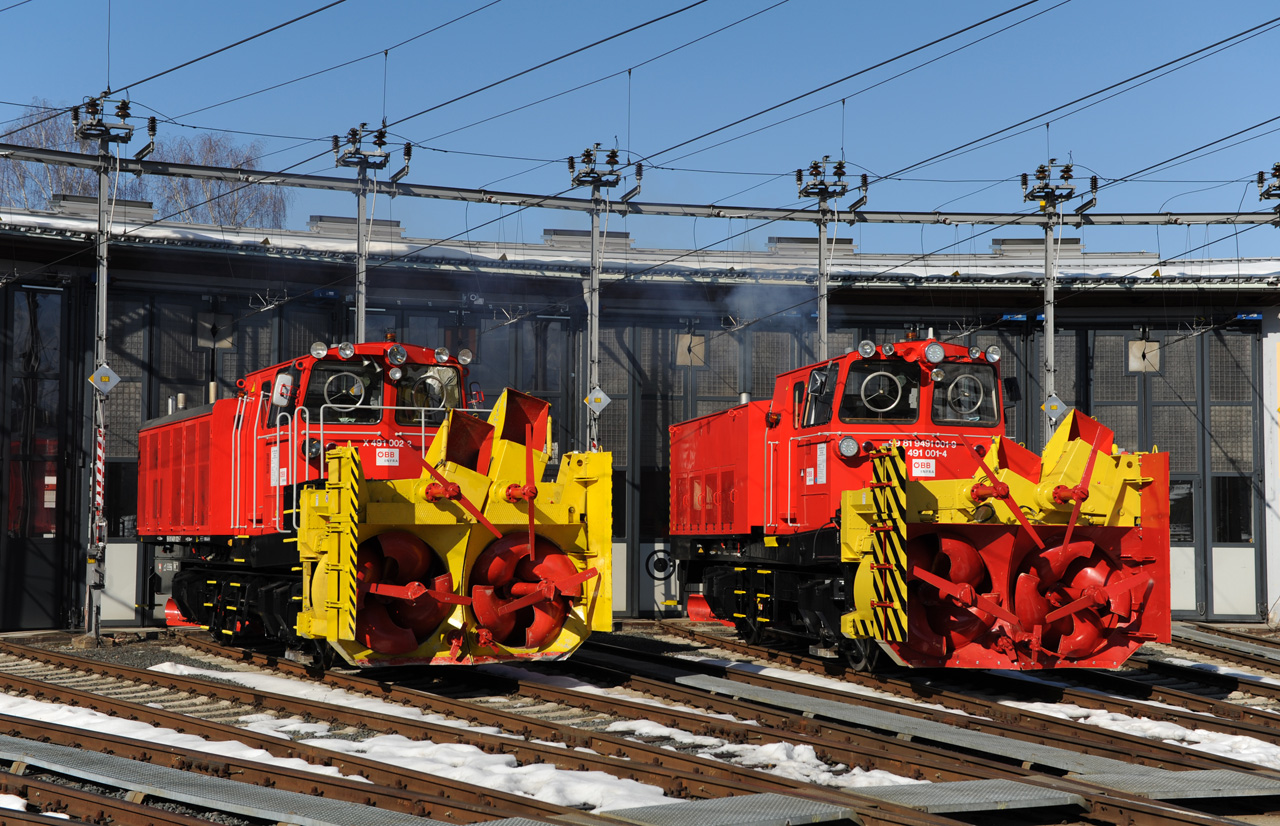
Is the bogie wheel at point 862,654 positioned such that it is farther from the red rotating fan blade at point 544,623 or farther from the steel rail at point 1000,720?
the red rotating fan blade at point 544,623

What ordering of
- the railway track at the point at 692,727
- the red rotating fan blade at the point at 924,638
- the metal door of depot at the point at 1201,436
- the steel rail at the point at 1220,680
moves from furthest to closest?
A: the metal door of depot at the point at 1201,436
the steel rail at the point at 1220,680
the red rotating fan blade at the point at 924,638
the railway track at the point at 692,727

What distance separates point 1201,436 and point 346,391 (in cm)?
1582

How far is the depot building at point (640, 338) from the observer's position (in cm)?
1905

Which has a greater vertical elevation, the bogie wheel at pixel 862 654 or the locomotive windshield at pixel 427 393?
the locomotive windshield at pixel 427 393

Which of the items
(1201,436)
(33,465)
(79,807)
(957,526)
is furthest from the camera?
(1201,436)

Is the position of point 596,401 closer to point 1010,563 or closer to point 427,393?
point 427,393

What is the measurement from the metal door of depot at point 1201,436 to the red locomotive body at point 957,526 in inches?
400

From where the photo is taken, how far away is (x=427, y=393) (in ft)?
42.3

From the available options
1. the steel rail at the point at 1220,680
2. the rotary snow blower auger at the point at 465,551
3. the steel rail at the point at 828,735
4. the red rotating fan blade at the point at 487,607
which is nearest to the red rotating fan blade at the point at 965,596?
the steel rail at the point at 828,735

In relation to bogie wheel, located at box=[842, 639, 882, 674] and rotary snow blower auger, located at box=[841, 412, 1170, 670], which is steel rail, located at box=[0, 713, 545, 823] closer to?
rotary snow blower auger, located at box=[841, 412, 1170, 670]

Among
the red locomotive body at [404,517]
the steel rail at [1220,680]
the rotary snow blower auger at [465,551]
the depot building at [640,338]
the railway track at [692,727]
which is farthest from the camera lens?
the depot building at [640,338]

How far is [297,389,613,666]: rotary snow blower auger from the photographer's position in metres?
10.4

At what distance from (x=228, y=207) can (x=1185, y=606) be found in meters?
29.5

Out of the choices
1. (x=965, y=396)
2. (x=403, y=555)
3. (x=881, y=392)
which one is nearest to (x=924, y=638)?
(x=881, y=392)
